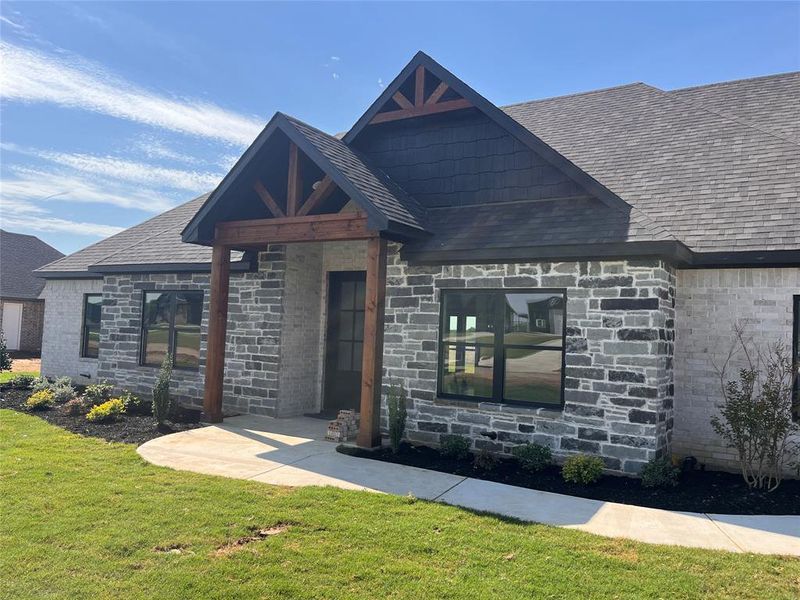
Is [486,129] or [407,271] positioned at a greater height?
[486,129]

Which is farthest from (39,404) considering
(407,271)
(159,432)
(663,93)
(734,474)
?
(663,93)

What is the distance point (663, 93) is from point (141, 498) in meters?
12.6

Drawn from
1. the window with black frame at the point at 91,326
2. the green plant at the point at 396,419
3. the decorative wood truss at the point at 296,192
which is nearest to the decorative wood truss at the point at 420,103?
the decorative wood truss at the point at 296,192

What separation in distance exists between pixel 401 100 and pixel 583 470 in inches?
281

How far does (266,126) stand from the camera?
30.3 feet

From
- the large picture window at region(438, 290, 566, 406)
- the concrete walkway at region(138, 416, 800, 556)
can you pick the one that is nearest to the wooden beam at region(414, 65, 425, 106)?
the large picture window at region(438, 290, 566, 406)

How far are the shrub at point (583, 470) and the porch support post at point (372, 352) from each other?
9.16 ft

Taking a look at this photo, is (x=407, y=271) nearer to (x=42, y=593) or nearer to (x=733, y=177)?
(x=733, y=177)

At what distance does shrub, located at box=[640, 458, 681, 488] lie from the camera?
690 centimetres

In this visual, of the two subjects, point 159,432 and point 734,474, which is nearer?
point 734,474

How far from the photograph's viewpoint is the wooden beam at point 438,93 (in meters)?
10.1

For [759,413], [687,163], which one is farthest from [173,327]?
[759,413]

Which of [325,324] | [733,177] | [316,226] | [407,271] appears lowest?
[325,324]

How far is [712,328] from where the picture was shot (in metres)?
8.07
